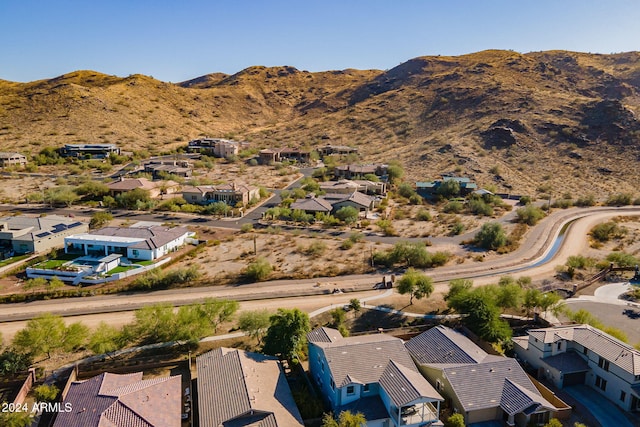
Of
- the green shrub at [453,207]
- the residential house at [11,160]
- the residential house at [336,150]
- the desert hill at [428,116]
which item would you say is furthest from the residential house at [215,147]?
the green shrub at [453,207]

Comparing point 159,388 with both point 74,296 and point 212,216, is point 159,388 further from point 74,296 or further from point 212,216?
point 212,216

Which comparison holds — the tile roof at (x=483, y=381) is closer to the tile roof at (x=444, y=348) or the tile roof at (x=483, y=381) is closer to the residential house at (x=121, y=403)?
the tile roof at (x=444, y=348)

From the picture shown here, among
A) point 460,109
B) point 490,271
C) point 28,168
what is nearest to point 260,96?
point 460,109

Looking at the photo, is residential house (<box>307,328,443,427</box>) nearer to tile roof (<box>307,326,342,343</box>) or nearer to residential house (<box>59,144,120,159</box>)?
tile roof (<box>307,326,342,343</box>)

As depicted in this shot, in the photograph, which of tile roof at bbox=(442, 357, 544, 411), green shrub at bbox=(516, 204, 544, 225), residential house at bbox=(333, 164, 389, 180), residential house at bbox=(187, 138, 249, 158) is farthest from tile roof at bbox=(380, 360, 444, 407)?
residential house at bbox=(187, 138, 249, 158)

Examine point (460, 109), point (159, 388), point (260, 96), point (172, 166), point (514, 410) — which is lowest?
point (514, 410)

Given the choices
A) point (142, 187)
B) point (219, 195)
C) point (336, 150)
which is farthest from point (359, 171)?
point (142, 187)
